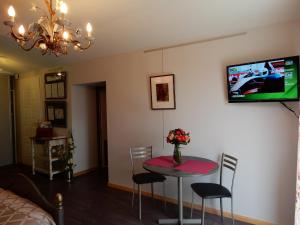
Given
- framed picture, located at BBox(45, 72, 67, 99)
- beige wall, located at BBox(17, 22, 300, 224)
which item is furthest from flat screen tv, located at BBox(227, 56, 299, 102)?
framed picture, located at BBox(45, 72, 67, 99)

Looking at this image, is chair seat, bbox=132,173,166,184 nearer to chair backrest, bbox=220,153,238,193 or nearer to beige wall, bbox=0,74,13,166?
chair backrest, bbox=220,153,238,193

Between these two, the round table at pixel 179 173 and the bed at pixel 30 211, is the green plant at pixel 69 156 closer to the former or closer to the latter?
the round table at pixel 179 173

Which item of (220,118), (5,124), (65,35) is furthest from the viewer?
(5,124)

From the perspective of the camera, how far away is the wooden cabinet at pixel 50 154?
4.61 m

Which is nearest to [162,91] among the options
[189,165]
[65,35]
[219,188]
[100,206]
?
[189,165]

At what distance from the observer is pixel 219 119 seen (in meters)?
2.96

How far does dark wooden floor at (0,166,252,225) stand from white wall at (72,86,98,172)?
2.06 feet

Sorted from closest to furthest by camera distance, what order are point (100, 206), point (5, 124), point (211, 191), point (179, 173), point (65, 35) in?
point (65, 35)
point (179, 173)
point (211, 191)
point (100, 206)
point (5, 124)

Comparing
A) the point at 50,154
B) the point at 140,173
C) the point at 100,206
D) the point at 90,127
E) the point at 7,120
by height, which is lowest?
the point at 100,206

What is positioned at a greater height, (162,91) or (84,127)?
(162,91)

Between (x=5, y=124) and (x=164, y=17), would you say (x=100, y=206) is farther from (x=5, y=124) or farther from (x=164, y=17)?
(x=5, y=124)

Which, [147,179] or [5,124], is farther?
[5,124]

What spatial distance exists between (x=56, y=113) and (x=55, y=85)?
0.63 m

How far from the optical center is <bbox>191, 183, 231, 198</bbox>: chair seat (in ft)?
8.14
